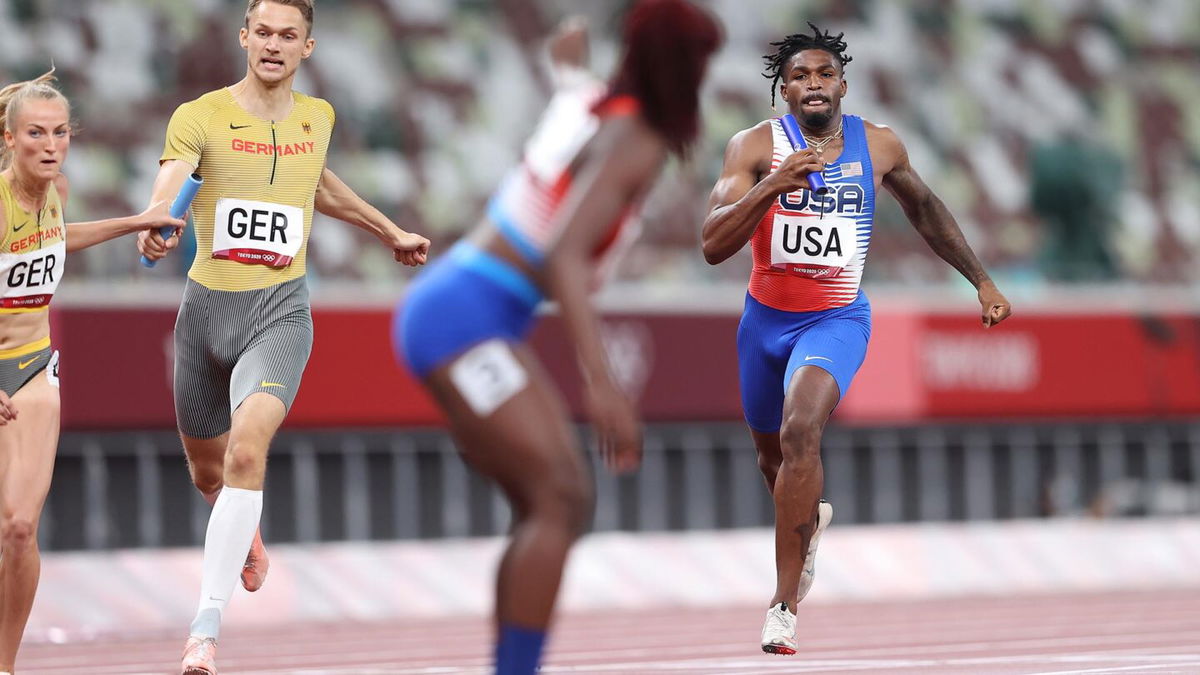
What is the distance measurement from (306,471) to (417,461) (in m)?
1.05

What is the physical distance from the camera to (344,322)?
667 inches

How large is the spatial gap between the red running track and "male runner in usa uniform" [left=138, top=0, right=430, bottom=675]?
166cm

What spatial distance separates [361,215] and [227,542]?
4.96 ft

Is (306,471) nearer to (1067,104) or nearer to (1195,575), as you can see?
(1195,575)

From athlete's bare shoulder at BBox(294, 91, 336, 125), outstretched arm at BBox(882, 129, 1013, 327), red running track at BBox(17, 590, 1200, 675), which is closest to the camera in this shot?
athlete's bare shoulder at BBox(294, 91, 336, 125)

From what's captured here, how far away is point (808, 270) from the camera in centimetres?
838

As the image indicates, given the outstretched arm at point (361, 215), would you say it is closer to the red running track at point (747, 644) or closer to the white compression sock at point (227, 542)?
the white compression sock at point (227, 542)

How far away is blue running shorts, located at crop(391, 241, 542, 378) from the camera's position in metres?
5.18

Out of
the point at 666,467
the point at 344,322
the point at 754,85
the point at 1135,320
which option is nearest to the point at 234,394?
the point at 344,322

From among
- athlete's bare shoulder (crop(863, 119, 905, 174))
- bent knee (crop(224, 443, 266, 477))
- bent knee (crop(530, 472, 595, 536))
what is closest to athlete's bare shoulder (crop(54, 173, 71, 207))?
bent knee (crop(224, 443, 266, 477))

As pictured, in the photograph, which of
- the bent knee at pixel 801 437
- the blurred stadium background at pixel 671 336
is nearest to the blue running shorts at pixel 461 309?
the bent knee at pixel 801 437

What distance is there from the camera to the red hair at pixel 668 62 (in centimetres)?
519

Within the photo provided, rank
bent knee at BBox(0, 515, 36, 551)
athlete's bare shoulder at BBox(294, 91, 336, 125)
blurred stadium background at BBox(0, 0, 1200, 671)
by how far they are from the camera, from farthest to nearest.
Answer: blurred stadium background at BBox(0, 0, 1200, 671) < athlete's bare shoulder at BBox(294, 91, 336, 125) < bent knee at BBox(0, 515, 36, 551)

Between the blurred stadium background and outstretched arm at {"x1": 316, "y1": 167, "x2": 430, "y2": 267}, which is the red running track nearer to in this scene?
the blurred stadium background
